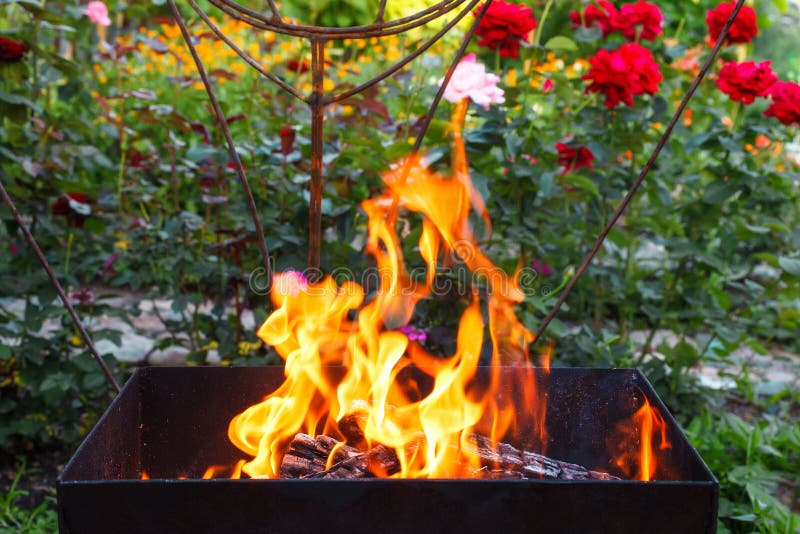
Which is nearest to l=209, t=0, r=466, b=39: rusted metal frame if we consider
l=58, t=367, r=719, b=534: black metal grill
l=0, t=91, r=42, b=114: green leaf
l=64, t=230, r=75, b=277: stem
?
l=58, t=367, r=719, b=534: black metal grill

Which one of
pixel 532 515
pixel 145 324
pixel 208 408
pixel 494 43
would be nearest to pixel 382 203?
pixel 494 43

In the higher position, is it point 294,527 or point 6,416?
point 294,527

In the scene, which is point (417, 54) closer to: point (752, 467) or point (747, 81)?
point (747, 81)

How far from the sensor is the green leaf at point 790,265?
204cm

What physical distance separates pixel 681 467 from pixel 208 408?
0.71 metres

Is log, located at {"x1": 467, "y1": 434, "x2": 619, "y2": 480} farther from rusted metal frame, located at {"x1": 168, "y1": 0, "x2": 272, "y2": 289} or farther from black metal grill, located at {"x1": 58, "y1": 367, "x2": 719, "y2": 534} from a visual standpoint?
rusted metal frame, located at {"x1": 168, "y1": 0, "x2": 272, "y2": 289}

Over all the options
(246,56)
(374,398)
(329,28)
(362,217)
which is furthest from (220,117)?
(362,217)

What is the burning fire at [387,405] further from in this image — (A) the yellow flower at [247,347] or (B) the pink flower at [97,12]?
(B) the pink flower at [97,12]

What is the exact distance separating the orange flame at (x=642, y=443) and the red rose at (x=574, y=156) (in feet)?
2.95

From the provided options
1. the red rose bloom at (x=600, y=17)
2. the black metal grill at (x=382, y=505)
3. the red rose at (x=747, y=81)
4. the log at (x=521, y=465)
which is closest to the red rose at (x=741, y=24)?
the red rose at (x=747, y=81)

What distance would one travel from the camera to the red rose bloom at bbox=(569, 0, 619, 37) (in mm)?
2189

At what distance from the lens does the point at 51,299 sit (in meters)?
2.01

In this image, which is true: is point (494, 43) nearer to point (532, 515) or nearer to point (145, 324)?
point (532, 515)

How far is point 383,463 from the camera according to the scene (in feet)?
4.12
